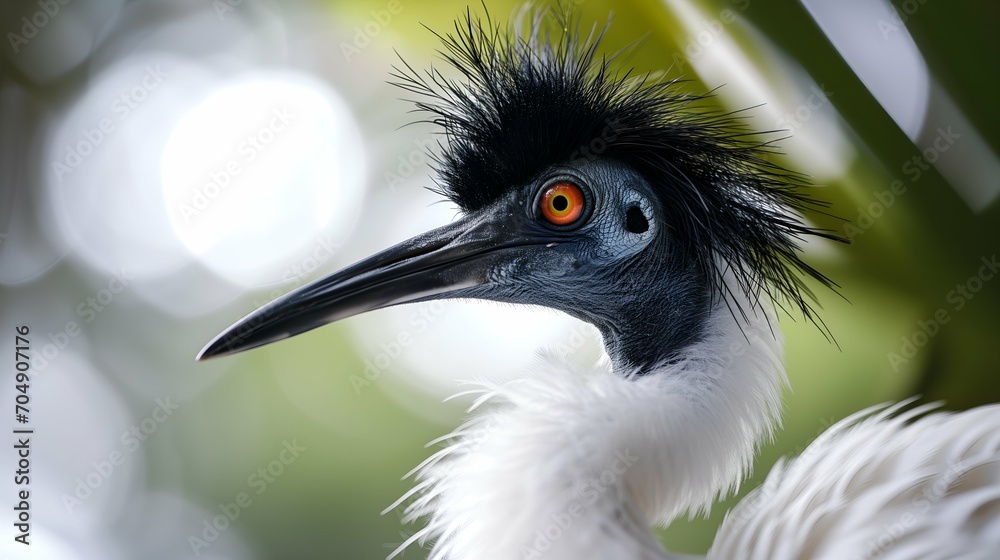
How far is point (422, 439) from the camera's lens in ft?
6.24

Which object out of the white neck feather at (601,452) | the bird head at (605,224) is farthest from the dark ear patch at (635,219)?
the white neck feather at (601,452)

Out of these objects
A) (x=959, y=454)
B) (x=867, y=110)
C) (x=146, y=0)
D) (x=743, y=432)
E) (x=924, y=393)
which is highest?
(x=146, y=0)

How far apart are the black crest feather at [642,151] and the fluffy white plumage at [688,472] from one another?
0.35ft

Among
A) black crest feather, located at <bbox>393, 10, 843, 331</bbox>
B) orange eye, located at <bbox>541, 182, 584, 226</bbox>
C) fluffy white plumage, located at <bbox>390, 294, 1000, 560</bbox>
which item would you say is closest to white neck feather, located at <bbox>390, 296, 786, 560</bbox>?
fluffy white plumage, located at <bbox>390, 294, 1000, 560</bbox>

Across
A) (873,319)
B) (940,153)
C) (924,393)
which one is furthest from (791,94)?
(924,393)

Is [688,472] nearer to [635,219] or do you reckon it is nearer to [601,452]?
[601,452]

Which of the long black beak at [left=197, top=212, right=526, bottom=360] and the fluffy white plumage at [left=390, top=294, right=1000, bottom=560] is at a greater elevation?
the long black beak at [left=197, top=212, right=526, bottom=360]

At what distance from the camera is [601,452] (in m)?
0.79

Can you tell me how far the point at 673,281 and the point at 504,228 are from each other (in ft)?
0.87

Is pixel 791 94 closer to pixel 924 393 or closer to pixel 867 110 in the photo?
pixel 867 110

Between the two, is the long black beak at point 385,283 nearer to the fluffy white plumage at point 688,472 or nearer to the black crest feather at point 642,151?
the black crest feather at point 642,151

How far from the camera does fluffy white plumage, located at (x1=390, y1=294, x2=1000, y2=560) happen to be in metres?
0.76

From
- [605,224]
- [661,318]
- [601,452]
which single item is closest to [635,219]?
[605,224]

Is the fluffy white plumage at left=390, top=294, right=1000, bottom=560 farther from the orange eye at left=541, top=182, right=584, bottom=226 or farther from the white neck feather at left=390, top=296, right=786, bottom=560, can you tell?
the orange eye at left=541, top=182, right=584, bottom=226
